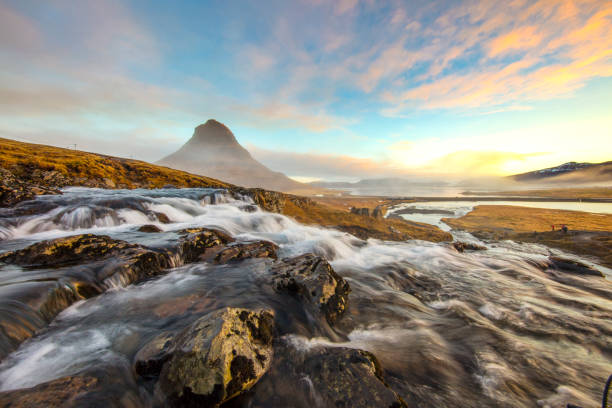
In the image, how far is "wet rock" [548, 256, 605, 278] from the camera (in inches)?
546

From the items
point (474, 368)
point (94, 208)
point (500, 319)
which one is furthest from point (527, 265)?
point (94, 208)

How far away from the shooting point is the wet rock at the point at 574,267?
13.9 metres

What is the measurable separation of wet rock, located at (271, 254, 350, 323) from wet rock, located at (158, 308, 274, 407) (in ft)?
8.11

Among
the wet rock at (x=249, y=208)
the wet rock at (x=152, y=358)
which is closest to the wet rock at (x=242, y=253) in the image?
the wet rock at (x=152, y=358)

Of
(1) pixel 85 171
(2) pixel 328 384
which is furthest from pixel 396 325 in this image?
(1) pixel 85 171

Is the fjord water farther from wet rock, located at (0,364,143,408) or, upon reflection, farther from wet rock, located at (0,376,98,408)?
wet rock, located at (0,376,98,408)

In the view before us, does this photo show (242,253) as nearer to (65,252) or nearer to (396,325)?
(65,252)

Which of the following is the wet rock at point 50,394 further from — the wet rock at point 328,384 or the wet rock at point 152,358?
the wet rock at point 328,384

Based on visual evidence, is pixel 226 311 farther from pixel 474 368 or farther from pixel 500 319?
pixel 500 319

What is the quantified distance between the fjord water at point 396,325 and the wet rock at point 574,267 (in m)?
1.12

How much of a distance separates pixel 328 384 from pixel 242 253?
756 cm

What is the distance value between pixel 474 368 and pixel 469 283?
7464 mm

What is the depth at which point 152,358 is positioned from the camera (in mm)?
4254

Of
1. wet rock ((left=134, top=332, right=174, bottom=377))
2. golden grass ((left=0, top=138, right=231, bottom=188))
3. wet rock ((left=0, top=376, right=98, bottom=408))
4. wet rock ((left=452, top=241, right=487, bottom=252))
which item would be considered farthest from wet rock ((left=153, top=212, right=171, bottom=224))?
golden grass ((left=0, top=138, right=231, bottom=188))
